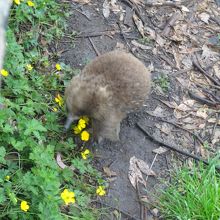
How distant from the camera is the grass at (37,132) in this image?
11.9ft

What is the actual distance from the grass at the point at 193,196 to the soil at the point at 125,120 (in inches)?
6.5

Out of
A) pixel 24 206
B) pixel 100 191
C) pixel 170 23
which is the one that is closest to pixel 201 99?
pixel 170 23

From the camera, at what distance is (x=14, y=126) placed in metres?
4.12

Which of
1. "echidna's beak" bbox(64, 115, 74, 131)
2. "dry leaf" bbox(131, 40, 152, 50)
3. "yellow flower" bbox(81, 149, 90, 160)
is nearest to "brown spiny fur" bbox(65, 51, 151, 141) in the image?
"echidna's beak" bbox(64, 115, 74, 131)

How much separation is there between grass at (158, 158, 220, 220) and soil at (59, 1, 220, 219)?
166 millimetres

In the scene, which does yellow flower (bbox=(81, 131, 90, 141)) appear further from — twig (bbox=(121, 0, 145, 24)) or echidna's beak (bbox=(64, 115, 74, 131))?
twig (bbox=(121, 0, 145, 24))

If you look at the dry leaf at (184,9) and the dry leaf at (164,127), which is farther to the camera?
the dry leaf at (184,9)

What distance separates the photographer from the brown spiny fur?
447 cm

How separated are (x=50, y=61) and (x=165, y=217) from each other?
88.6 inches

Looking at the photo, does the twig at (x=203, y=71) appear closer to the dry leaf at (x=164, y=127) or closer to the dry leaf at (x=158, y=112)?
the dry leaf at (x=158, y=112)

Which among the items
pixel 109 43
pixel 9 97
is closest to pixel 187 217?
pixel 9 97

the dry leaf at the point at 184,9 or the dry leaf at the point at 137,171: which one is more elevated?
the dry leaf at the point at 184,9

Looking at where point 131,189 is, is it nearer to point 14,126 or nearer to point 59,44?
point 14,126

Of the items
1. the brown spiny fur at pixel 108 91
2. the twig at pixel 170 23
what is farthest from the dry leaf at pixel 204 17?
the brown spiny fur at pixel 108 91
